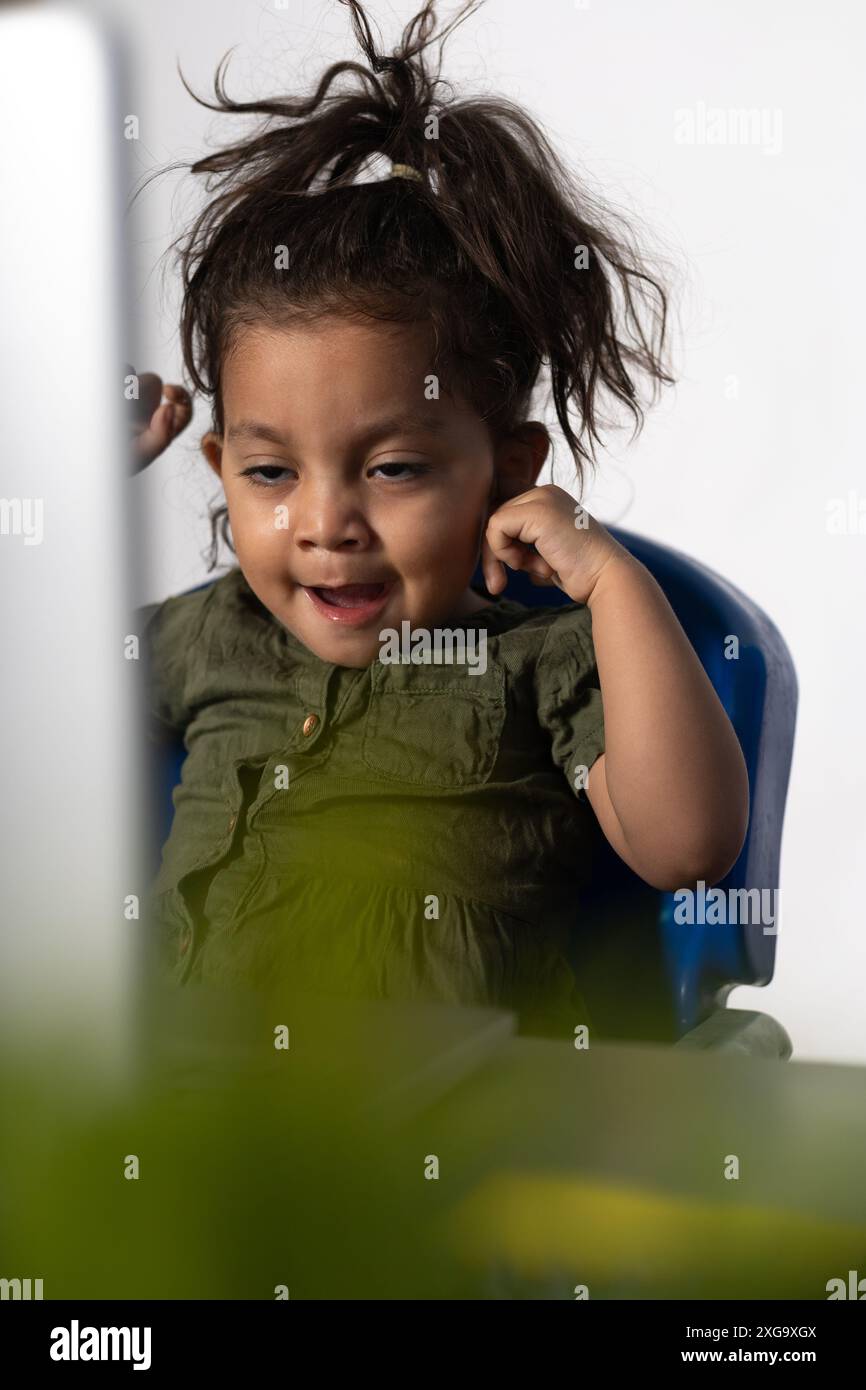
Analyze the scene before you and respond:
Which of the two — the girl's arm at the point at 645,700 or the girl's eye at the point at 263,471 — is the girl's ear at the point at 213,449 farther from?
the girl's arm at the point at 645,700

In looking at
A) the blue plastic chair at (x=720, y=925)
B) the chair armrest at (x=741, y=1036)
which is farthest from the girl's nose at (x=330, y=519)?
the chair armrest at (x=741, y=1036)

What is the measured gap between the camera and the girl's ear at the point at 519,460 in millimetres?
946

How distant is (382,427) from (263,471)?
90 mm

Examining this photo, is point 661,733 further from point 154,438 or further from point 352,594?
point 154,438

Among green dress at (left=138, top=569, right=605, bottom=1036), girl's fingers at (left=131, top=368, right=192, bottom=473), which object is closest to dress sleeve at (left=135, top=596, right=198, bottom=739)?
green dress at (left=138, top=569, right=605, bottom=1036)

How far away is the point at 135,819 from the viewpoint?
0.90 m

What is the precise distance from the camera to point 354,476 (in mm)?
887

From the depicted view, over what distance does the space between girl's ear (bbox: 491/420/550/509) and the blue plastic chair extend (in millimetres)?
93

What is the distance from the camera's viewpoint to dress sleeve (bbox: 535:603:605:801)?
3.04ft

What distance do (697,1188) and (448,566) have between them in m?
0.39

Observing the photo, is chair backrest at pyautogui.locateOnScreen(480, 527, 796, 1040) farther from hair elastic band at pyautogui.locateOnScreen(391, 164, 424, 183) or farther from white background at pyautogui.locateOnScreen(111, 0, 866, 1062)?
hair elastic band at pyautogui.locateOnScreen(391, 164, 424, 183)

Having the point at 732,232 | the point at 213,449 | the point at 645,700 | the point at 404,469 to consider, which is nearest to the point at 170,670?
the point at 213,449

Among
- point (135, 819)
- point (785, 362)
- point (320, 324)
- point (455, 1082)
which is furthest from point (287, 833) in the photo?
point (785, 362)
